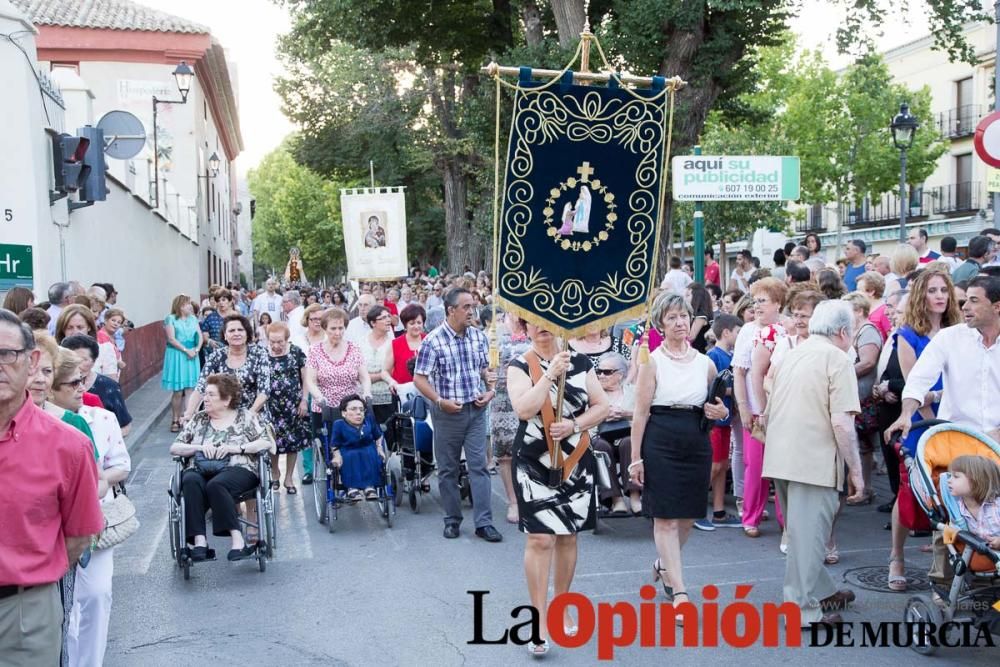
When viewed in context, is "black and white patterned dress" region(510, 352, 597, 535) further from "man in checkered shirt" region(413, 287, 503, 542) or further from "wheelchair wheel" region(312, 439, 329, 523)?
"wheelchair wheel" region(312, 439, 329, 523)

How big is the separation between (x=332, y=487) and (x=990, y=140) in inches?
267

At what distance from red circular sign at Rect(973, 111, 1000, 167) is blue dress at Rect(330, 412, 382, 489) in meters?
6.16

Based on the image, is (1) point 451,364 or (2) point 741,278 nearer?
(1) point 451,364

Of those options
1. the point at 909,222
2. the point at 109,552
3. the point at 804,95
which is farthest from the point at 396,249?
the point at 909,222

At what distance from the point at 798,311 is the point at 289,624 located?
12.2 feet

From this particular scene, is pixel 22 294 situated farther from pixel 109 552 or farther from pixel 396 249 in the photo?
pixel 396 249

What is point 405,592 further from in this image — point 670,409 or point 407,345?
point 407,345

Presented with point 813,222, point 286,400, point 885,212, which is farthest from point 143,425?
point 813,222

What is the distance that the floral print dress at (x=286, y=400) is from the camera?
1049 cm

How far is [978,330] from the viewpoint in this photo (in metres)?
6.56

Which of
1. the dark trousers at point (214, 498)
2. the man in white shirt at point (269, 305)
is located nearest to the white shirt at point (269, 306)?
the man in white shirt at point (269, 305)

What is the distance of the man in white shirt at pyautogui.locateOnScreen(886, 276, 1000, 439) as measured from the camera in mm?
6473

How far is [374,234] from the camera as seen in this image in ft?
60.5

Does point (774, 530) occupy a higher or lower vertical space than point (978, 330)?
lower
